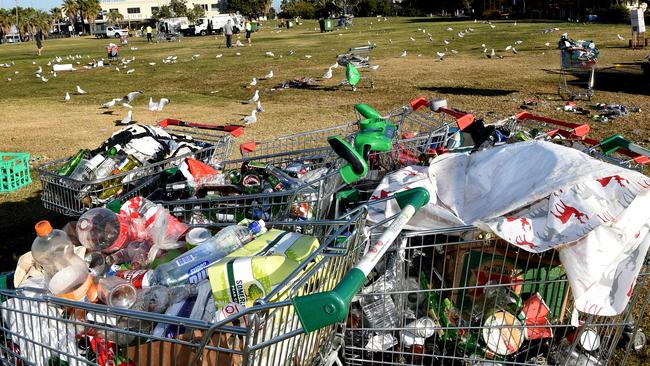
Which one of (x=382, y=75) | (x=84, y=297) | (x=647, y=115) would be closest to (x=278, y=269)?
(x=84, y=297)

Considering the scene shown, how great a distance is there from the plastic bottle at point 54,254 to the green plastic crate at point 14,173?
3868 millimetres

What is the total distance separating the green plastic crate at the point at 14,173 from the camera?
6207mm

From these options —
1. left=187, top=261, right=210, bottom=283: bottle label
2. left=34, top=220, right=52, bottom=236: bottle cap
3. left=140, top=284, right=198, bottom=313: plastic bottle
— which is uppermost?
left=34, top=220, right=52, bottom=236: bottle cap

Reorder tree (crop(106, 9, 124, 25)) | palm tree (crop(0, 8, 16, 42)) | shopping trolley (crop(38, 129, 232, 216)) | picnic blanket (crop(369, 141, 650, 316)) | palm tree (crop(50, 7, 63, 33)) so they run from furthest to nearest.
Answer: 1. palm tree (crop(50, 7, 63, 33))
2. tree (crop(106, 9, 124, 25))
3. palm tree (crop(0, 8, 16, 42))
4. shopping trolley (crop(38, 129, 232, 216))
5. picnic blanket (crop(369, 141, 650, 316))

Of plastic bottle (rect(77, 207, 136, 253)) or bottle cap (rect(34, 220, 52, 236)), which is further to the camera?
plastic bottle (rect(77, 207, 136, 253))

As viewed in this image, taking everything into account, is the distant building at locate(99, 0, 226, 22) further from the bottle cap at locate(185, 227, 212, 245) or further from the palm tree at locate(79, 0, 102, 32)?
the bottle cap at locate(185, 227, 212, 245)

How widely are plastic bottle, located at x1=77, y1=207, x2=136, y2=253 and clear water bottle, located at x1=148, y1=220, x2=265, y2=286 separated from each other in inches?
22.6

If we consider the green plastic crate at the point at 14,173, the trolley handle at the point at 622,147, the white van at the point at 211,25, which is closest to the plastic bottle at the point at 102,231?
the trolley handle at the point at 622,147

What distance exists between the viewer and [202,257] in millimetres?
2826

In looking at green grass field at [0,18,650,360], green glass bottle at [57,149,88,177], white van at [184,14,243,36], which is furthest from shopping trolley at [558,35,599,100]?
white van at [184,14,243,36]

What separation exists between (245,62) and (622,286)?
2110 centimetres

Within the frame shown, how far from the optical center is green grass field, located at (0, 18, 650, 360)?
8.69 meters

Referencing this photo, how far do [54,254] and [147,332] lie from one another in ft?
2.93

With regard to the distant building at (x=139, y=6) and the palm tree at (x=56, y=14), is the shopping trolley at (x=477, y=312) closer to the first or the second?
the palm tree at (x=56, y=14)
